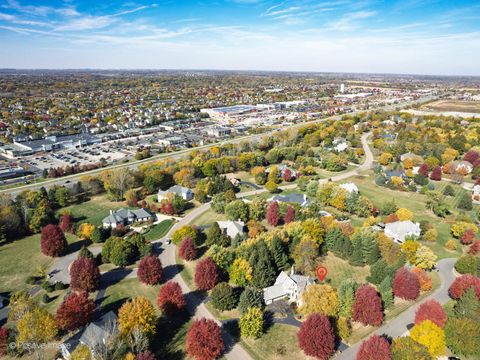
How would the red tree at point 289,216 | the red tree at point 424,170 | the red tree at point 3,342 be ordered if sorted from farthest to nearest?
the red tree at point 424,170 < the red tree at point 289,216 < the red tree at point 3,342

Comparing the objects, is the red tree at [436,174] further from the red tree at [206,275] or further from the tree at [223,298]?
the tree at [223,298]

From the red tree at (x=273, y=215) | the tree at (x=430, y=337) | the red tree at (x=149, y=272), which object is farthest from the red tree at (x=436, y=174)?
the red tree at (x=149, y=272)

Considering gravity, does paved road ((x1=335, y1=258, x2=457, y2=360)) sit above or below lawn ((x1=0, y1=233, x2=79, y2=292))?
above

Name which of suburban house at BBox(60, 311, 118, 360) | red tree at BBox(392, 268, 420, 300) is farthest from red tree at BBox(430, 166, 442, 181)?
suburban house at BBox(60, 311, 118, 360)

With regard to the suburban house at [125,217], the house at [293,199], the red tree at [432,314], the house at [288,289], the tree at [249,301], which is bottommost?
the suburban house at [125,217]

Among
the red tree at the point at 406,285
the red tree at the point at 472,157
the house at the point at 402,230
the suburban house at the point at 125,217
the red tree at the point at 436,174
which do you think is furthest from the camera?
the red tree at the point at 472,157

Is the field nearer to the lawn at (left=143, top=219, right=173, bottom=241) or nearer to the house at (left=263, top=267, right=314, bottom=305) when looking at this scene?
the lawn at (left=143, top=219, right=173, bottom=241)
